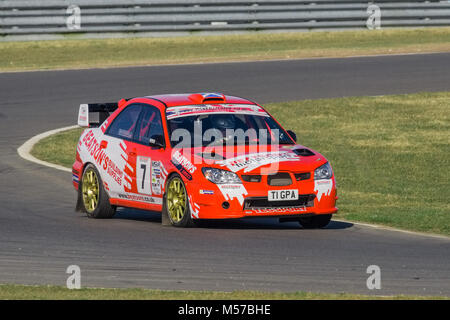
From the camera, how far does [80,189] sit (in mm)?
14383

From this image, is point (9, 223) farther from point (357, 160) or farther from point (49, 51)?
point (49, 51)

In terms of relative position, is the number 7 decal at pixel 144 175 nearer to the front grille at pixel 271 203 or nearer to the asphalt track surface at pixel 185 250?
the asphalt track surface at pixel 185 250

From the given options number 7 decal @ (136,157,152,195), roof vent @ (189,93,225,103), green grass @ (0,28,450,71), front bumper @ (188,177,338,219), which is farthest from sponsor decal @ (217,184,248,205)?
green grass @ (0,28,450,71)

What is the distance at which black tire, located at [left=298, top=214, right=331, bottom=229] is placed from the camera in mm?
12992

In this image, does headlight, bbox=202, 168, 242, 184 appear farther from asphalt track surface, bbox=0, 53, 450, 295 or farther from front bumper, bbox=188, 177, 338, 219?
asphalt track surface, bbox=0, 53, 450, 295

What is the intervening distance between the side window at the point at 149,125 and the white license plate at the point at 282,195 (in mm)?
1674

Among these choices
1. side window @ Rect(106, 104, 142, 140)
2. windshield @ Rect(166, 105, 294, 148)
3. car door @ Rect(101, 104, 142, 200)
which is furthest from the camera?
side window @ Rect(106, 104, 142, 140)

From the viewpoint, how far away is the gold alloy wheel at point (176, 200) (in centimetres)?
1269

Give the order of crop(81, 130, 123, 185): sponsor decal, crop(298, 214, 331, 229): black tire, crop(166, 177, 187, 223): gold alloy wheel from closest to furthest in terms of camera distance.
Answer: crop(166, 177, 187, 223): gold alloy wheel
crop(298, 214, 331, 229): black tire
crop(81, 130, 123, 185): sponsor decal

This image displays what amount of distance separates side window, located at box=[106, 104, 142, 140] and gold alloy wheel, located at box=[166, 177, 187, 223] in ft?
4.34

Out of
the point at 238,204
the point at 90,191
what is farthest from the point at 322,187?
the point at 90,191

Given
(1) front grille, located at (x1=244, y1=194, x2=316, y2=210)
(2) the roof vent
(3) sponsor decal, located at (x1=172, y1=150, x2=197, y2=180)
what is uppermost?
(2) the roof vent

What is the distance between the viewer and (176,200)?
12.8m

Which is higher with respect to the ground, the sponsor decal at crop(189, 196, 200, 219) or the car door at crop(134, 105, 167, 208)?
the car door at crop(134, 105, 167, 208)
